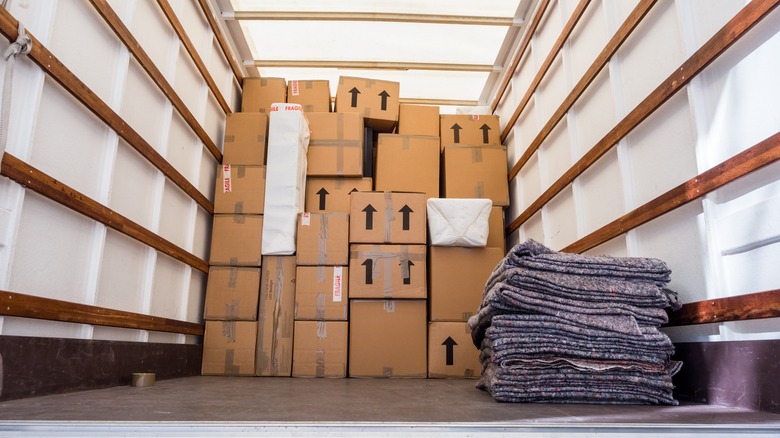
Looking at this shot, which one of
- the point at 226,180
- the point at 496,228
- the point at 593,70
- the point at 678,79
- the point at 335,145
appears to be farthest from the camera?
the point at 335,145

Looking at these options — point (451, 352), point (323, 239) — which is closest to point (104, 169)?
point (323, 239)

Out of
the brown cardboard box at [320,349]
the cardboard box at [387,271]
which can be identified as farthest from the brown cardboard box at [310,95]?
the brown cardboard box at [320,349]

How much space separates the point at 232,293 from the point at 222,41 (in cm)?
A: 181

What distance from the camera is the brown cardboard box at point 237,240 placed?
3.48 meters

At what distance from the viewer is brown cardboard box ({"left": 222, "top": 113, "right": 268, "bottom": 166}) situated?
3721 mm

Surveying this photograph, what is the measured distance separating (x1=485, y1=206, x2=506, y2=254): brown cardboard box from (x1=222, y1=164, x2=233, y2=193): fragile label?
6.12ft

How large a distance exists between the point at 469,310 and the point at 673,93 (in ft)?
6.28

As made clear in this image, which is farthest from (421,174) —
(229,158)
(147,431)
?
(147,431)

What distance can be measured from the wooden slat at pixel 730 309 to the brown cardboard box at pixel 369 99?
2.67 meters

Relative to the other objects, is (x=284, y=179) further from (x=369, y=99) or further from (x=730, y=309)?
(x=730, y=309)

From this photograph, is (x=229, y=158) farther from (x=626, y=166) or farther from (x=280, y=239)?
(x=626, y=166)

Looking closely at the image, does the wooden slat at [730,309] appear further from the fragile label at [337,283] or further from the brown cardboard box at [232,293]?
the brown cardboard box at [232,293]

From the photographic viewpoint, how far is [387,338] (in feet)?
11.0

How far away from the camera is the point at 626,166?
7.36ft
